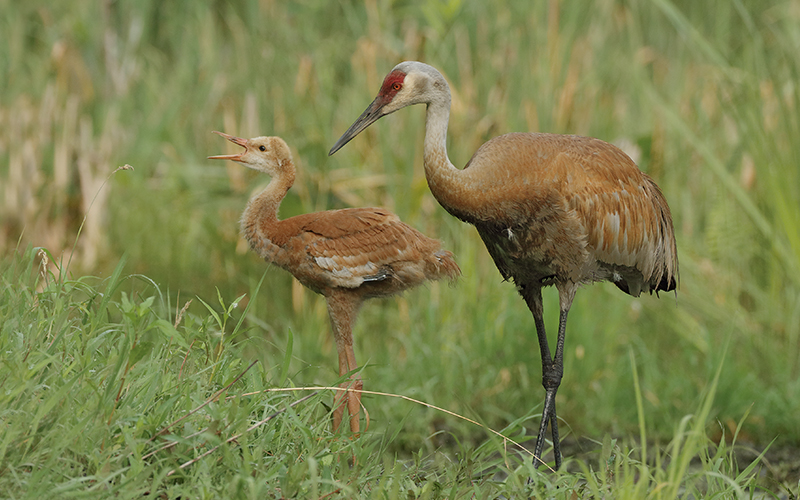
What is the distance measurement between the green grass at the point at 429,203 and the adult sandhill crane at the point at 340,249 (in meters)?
0.34

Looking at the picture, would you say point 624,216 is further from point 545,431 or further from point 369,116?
point 369,116

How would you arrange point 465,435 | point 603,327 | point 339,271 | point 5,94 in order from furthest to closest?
1. point 5,94
2. point 603,327
3. point 465,435
4. point 339,271

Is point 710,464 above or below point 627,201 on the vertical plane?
below

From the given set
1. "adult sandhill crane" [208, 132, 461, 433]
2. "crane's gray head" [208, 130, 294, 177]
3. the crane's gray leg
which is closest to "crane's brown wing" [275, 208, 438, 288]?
"adult sandhill crane" [208, 132, 461, 433]

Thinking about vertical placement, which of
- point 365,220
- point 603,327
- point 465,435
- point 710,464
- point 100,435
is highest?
point 365,220

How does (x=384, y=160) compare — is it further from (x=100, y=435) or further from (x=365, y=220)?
(x=100, y=435)

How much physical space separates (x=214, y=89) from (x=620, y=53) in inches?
152

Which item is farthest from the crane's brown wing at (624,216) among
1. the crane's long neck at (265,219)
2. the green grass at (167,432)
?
the crane's long neck at (265,219)

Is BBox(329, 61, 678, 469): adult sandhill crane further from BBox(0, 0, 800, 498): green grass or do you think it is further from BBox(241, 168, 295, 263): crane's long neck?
BBox(0, 0, 800, 498): green grass

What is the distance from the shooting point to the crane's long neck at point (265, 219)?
3912 millimetres

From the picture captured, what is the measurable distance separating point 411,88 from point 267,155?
0.76 meters

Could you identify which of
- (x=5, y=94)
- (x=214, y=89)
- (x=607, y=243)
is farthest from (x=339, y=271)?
(x=5, y=94)

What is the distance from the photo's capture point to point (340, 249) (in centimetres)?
381

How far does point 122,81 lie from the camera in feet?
26.9
